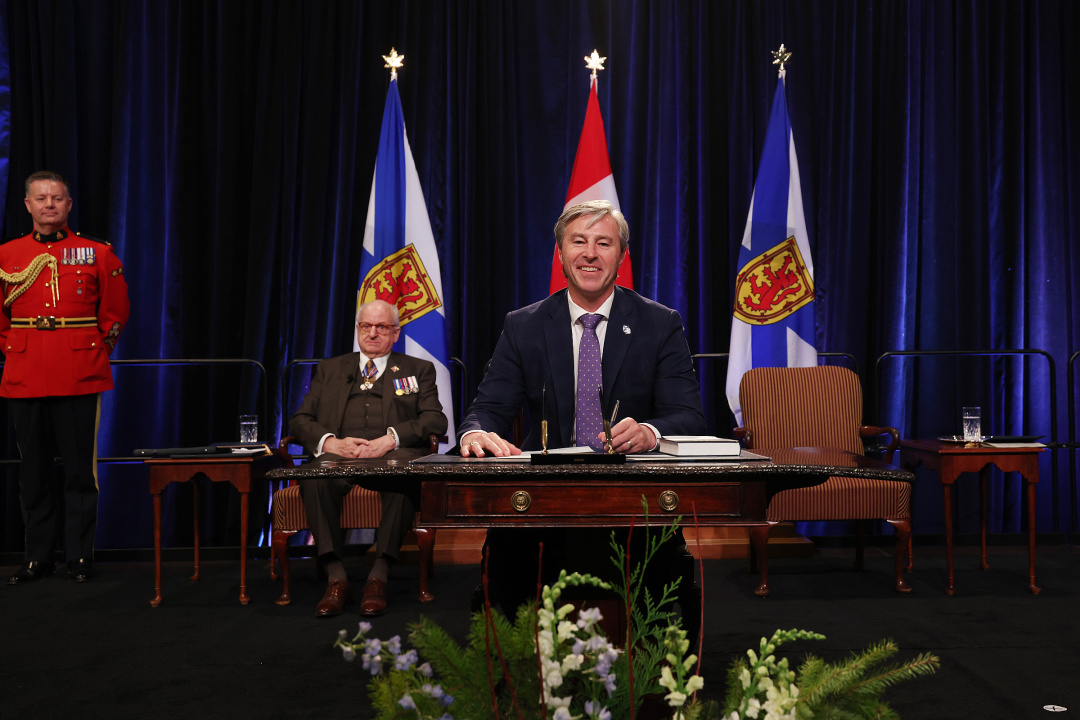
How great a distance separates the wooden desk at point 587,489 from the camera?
1.60 metres

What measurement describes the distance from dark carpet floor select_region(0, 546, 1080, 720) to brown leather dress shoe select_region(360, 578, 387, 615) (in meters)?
0.05

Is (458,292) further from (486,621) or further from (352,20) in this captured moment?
(486,621)

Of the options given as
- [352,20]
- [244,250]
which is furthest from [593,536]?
[352,20]

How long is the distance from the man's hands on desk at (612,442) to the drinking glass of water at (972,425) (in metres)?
2.41

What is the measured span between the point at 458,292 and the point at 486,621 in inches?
164

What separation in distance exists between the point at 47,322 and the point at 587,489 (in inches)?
133

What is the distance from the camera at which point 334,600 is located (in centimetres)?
329

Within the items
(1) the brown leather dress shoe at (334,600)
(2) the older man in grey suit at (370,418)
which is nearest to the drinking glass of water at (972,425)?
(2) the older man in grey suit at (370,418)

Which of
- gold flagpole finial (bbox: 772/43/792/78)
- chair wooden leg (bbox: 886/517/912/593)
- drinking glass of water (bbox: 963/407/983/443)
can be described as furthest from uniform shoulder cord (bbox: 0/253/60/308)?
drinking glass of water (bbox: 963/407/983/443)

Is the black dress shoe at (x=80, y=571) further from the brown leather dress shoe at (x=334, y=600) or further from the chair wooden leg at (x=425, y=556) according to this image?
the chair wooden leg at (x=425, y=556)

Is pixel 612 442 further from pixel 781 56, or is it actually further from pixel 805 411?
pixel 781 56

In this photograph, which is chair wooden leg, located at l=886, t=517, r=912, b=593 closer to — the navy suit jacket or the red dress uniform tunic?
the navy suit jacket

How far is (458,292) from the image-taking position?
4902 mm

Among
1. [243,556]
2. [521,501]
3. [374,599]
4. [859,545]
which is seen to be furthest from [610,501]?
[859,545]
